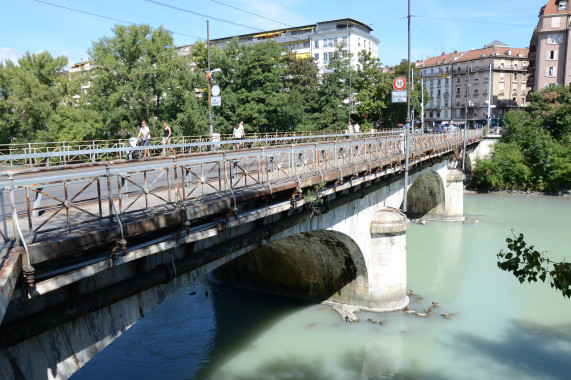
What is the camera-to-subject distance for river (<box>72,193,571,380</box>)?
44.7 feet

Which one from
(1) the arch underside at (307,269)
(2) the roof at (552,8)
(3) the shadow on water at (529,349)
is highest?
(2) the roof at (552,8)

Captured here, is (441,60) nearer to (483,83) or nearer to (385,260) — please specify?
(483,83)

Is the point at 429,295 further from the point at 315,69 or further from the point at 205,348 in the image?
the point at 315,69

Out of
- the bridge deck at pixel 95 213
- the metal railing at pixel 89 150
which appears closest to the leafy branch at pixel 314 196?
the bridge deck at pixel 95 213

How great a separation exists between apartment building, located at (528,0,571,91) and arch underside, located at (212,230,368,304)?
52532 mm

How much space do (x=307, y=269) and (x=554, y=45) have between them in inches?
2220

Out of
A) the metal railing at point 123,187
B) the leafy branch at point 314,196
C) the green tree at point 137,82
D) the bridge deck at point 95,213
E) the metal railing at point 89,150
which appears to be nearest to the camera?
the bridge deck at point 95,213

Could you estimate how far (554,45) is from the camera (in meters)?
58.9

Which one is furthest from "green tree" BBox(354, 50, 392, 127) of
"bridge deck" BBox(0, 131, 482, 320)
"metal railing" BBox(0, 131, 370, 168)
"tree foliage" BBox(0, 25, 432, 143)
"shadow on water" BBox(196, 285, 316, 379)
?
"bridge deck" BBox(0, 131, 482, 320)

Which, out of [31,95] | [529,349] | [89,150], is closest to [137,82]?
[31,95]

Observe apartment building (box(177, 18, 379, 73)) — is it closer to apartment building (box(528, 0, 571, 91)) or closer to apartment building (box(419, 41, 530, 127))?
apartment building (box(419, 41, 530, 127))

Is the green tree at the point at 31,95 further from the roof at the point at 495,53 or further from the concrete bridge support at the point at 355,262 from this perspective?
the roof at the point at 495,53

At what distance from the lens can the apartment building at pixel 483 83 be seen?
3238 inches

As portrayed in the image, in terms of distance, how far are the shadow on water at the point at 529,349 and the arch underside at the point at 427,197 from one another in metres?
16.7
